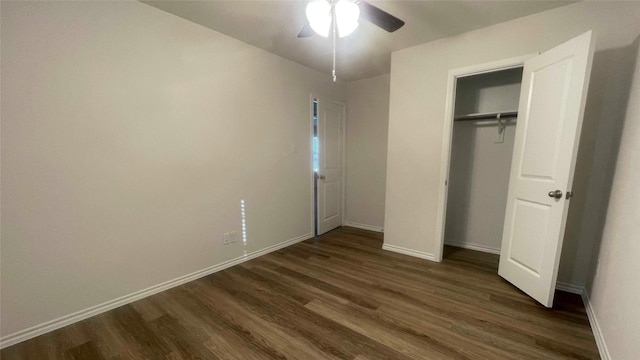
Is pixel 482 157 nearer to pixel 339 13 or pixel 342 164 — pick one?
pixel 342 164

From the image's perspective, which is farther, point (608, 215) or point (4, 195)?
point (608, 215)

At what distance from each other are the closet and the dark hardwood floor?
74 centimetres

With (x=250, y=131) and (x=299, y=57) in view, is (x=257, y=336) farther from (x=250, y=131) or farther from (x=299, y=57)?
(x=299, y=57)

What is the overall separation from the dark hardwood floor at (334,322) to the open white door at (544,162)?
307 mm

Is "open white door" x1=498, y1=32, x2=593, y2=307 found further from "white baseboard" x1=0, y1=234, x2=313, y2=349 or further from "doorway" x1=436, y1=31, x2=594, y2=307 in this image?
"white baseboard" x1=0, y1=234, x2=313, y2=349

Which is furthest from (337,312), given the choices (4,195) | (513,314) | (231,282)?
(4,195)

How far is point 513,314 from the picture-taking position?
5.75 feet

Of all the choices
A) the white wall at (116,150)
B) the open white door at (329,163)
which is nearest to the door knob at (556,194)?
the open white door at (329,163)

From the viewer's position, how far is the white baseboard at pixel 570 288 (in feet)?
6.61

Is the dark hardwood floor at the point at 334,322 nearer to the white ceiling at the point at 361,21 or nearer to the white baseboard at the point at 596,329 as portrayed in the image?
the white baseboard at the point at 596,329

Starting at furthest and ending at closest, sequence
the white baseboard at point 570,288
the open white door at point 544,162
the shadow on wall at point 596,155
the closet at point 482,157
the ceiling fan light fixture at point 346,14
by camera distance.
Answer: the closet at point 482,157 < the white baseboard at point 570,288 < the shadow on wall at point 596,155 < the open white door at point 544,162 < the ceiling fan light fixture at point 346,14

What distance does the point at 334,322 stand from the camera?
66.2 inches

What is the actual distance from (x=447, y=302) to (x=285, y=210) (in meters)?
2.01

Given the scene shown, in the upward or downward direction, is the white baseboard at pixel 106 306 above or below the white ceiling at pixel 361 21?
below
